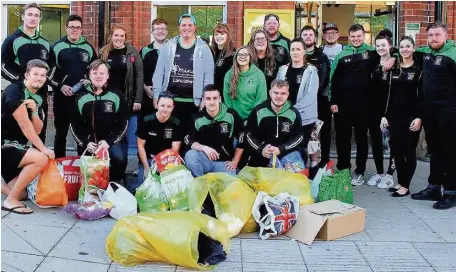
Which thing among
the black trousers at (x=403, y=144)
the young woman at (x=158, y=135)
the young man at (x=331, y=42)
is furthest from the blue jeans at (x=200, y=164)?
the young man at (x=331, y=42)

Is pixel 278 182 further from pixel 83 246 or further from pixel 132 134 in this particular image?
pixel 132 134

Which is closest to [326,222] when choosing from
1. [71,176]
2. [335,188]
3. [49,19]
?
[335,188]

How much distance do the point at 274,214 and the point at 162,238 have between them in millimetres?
1152

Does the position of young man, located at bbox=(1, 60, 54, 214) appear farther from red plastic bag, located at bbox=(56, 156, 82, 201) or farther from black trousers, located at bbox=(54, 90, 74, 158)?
black trousers, located at bbox=(54, 90, 74, 158)

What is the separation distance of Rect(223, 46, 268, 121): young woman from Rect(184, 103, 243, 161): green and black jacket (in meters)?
0.31

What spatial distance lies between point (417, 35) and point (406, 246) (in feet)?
17.5

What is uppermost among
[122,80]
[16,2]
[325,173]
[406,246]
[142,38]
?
[16,2]

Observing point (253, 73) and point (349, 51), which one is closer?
point (253, 73)

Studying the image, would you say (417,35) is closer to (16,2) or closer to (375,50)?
(375,50)

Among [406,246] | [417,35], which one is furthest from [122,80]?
[417,35]

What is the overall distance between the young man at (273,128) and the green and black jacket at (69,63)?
2.12 metres

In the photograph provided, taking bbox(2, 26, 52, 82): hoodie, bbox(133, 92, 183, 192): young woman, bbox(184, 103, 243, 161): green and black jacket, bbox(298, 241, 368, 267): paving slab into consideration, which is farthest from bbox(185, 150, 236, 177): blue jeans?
bbox(2, 26, 52, 82): hoodie

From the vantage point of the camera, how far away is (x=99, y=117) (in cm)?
629

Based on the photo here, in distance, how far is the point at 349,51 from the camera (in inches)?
277
